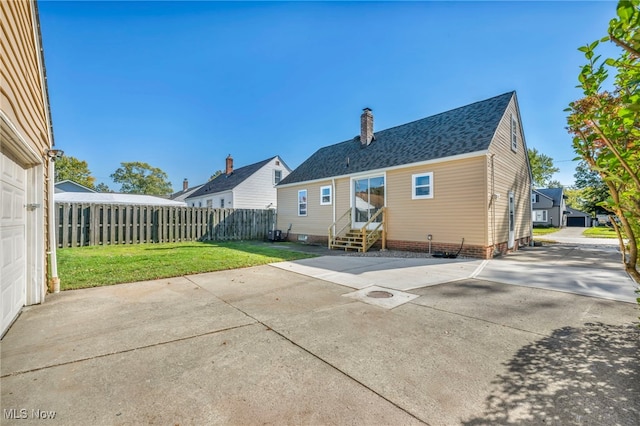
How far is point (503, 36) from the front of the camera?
836cm

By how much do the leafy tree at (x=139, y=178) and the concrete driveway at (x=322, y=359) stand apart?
58240 mm

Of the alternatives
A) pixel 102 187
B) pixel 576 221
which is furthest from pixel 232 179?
pixel 576 221

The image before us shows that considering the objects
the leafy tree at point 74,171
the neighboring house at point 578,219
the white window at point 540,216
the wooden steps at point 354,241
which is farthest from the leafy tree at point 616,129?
the neighboring house at point 578,219

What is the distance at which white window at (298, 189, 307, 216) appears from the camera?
16094 millimetres

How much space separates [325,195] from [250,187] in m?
11.4

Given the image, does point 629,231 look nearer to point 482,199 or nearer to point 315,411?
point 315,411

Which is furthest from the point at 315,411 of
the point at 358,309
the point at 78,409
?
the point at 358,309

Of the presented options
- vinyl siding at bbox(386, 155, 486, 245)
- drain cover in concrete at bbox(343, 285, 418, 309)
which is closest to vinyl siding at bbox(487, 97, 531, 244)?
vinyl siding at bbox(386, 155, 486, 245)

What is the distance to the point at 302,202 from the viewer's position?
1630 centimetres

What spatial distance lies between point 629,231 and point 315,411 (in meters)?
2.89

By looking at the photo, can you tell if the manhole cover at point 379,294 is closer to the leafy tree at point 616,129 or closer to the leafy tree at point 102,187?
the leafy tree at point 616,129

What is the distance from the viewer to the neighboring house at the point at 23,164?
3.03 meters

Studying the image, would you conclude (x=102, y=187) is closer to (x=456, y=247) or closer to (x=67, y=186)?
(x=67, y=186)

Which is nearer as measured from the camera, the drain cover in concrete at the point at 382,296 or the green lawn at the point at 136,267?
the drain cover in concrete at the point at 382,296
